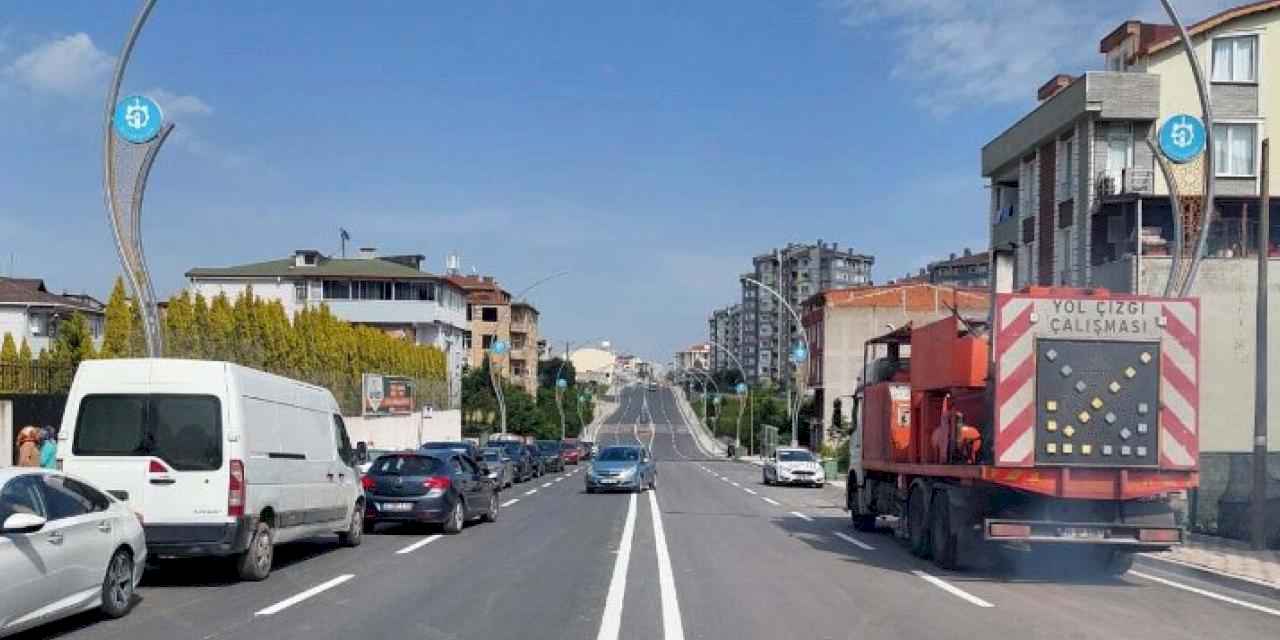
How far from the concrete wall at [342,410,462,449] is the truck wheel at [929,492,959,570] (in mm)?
26501

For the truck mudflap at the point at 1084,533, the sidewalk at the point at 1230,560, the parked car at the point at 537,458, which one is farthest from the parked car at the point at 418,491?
the parked car at the point at 537,458

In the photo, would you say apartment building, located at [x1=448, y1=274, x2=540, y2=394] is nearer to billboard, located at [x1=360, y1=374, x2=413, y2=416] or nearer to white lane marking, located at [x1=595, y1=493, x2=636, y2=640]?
billboard, located at [x1=360, y1=374, x2=413, y2=416]

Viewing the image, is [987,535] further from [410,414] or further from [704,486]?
[410,414]

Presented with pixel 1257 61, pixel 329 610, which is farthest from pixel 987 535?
pixel 1257 61

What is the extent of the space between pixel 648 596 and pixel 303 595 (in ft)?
11.7

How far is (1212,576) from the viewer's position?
52.2 ft

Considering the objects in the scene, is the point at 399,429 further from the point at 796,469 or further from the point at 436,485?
the point at 436,485

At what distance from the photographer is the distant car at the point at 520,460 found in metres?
46.1

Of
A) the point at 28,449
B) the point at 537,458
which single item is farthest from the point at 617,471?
the point at 28,449

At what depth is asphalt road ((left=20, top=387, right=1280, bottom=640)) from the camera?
11.3m

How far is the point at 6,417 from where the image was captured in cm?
2600

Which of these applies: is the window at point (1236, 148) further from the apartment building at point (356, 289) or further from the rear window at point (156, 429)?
the apartment building at point (356, 289)

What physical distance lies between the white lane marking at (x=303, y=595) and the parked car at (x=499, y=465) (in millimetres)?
20326

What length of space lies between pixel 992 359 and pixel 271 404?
854 centimetres
